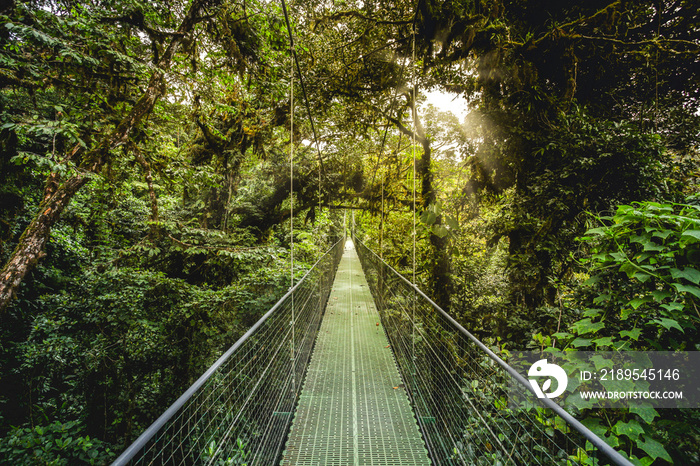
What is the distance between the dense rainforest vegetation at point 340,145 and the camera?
2.10 m

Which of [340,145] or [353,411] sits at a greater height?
[340,145]

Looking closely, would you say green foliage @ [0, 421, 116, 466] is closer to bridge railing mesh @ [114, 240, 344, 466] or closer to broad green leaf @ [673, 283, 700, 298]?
bridge railing mesh @ [114, 240, 344, 466]

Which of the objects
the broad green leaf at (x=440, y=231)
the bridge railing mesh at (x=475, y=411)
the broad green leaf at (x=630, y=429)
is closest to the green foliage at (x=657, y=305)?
the broad green leaf at (x=630, y=429)

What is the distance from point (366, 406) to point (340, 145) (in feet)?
18.8

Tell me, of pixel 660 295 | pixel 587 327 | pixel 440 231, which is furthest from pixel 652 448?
pixel 440 231

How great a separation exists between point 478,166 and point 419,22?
198 centimetres

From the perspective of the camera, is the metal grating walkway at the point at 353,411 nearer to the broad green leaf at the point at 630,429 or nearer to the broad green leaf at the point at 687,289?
the broad green leaf at the point at 630,429

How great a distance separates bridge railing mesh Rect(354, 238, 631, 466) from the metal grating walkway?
0.12 meters

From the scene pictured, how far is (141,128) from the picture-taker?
3596mm

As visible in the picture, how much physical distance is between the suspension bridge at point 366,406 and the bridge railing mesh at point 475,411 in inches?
0.4

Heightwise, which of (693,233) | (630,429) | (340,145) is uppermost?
(340,145)

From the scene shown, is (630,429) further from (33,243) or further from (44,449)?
(44,449)

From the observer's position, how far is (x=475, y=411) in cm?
154

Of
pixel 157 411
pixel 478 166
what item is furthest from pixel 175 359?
pixel 478 166
